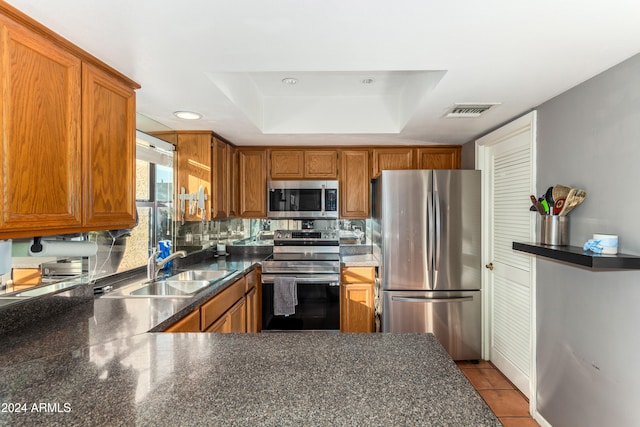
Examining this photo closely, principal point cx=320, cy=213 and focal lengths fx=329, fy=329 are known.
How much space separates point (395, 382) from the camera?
96 centimetres

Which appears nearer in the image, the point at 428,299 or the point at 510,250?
the point at 510,250

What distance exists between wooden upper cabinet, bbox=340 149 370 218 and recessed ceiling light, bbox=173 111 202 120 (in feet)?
5.13

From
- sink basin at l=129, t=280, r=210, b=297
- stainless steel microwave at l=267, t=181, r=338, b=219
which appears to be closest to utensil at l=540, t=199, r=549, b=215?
stainless steel microwave at l=267, t=181, r=338, b=219

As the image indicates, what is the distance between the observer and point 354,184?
138 inches

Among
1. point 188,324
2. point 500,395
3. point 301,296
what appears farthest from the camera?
point 301,296

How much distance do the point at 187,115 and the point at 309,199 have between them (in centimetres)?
148

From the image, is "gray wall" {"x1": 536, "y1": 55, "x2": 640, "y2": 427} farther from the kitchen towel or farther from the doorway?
the kitchen towel

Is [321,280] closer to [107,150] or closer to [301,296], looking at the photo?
[301,296]

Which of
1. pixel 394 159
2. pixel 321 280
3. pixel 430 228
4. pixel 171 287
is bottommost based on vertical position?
pixel 321 280

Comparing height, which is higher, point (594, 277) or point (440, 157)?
point (440, 157)

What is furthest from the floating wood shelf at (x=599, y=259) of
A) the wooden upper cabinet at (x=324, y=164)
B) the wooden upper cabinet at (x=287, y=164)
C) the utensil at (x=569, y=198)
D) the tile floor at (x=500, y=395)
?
the wooden upper cabinet at (x=287, y=164)

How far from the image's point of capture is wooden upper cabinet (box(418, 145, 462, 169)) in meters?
3.46

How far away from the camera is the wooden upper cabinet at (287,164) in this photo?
11.5ft

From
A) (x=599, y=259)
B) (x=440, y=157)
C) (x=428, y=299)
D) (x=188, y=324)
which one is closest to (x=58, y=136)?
(x=188, y=324)
